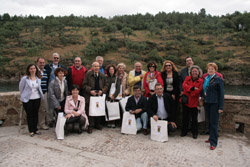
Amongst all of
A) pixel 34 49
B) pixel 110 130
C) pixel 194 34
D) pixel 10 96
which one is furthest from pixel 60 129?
pixel 194 34

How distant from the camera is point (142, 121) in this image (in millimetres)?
4941

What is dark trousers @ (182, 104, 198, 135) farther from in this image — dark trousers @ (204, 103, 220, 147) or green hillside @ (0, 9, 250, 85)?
green hillside @ (0, 9, 250, 85)

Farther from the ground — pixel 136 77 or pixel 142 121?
pixel 136 77

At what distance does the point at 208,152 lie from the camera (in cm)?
373

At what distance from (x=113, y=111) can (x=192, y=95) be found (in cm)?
207

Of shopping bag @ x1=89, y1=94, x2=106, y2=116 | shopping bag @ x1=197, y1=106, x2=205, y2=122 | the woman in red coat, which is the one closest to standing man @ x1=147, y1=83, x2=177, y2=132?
the woman in red coat

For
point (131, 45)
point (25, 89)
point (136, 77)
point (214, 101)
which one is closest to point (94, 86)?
point (136, 77)

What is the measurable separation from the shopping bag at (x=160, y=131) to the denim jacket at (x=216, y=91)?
3.54 feet

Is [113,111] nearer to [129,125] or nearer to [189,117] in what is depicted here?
[129,125]

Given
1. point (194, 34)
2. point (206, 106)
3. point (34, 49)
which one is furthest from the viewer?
point (194, 34)

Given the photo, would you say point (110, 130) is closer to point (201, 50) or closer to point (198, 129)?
point (198, 129)

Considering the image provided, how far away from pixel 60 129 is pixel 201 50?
51338mm

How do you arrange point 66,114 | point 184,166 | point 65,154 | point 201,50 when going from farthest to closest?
point 201,50, point 66,114, point 65,154, point 184,166

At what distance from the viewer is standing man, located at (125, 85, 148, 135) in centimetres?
489
